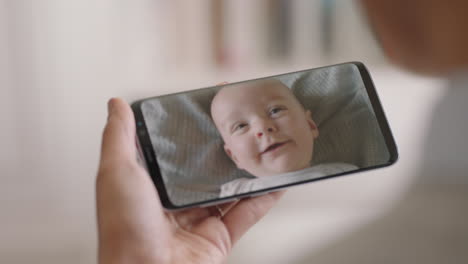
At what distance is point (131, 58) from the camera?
63cm

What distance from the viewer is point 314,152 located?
0.41m

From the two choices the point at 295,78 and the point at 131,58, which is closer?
the point at 295,78

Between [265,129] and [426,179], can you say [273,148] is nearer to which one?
[265,129]

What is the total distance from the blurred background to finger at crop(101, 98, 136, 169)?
0.71 ft

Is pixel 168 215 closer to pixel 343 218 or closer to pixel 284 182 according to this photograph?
pixel 284 182

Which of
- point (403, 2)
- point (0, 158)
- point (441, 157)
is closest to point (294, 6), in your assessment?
point (403, 2)

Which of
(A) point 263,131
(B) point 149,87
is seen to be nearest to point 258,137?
(A) point 263,131

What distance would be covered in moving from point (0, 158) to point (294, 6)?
0.33 metres

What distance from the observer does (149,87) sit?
24.4 inches

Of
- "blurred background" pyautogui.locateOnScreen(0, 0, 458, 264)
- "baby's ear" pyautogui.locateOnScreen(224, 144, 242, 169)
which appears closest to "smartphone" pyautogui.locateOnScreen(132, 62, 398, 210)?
"baby's ear" pyautogui.locateOnScreen(224, 144, 242, 169)

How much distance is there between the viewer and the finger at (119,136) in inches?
14.7

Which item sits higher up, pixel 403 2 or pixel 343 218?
pixel 403 2

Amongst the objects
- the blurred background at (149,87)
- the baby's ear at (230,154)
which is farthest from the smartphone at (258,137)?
the blurred background at (149,87)

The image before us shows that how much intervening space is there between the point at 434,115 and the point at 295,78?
23 centimetres
